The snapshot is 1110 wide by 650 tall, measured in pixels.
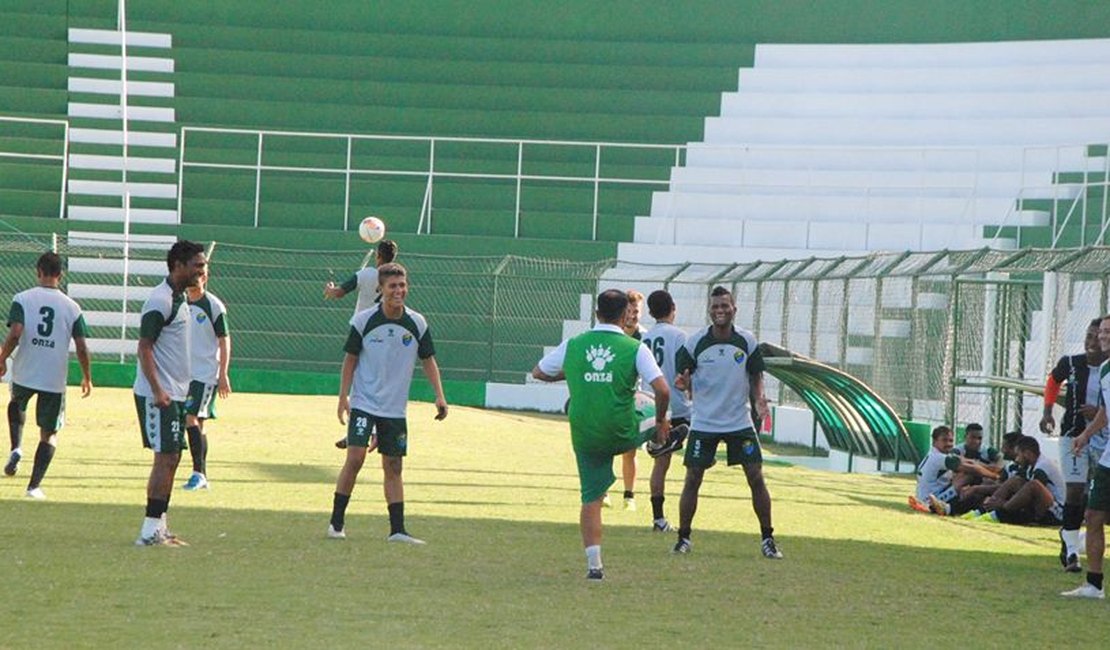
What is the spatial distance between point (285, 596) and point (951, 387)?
11.5 meters

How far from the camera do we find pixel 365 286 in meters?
16.0

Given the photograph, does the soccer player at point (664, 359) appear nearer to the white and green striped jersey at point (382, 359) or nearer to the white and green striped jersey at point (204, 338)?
the white and green striped jersey at point (382, 359)

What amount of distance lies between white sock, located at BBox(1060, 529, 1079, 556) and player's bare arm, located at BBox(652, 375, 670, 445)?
3.06 m

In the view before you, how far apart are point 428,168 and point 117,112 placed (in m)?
5.66

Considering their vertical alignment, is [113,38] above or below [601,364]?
above

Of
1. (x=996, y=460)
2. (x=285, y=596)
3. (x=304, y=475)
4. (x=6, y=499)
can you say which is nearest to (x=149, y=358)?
(x=285, y=596)

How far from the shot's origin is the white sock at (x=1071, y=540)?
38.7ft

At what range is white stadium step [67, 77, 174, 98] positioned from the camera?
34.5m

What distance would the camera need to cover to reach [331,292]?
15.4 m

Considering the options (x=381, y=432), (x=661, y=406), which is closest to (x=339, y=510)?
(x=381, y=432)

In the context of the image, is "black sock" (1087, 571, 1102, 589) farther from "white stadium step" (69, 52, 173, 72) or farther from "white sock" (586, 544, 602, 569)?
"white stadium step" (69, 52, 173, 72)

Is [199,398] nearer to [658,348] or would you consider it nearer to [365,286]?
[365,286]

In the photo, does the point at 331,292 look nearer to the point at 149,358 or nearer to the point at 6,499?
the point at 6,499

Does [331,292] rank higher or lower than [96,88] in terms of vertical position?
lower
